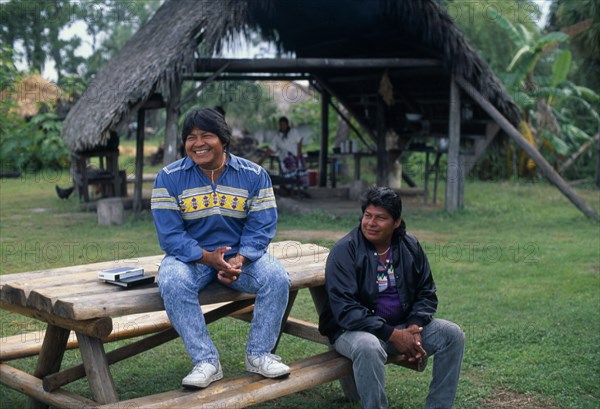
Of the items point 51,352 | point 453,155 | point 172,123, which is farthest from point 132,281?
point 453,155

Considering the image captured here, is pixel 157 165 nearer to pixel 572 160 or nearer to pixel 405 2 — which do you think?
pixel 572 160

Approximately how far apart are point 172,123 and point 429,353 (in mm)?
8904

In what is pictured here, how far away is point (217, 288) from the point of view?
430 cm

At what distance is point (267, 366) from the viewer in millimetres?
4180

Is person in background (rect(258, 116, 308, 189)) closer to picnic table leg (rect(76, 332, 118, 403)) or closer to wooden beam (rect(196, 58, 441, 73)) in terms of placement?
wooden beam (rect(196, 58, 441, 73))

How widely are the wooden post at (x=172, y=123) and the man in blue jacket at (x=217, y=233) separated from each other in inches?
321

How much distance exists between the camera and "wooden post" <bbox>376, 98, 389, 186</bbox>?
16203 mm

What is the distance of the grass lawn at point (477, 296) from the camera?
5203mm

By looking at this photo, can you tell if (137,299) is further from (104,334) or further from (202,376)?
(202,376)

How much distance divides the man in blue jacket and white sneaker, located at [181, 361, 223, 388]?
11 millimetres

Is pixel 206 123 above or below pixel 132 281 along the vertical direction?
above

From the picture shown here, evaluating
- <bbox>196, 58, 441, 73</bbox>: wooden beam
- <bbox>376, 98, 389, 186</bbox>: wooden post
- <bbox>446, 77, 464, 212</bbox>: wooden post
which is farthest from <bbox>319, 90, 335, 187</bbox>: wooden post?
<bbox>446, 77, 464, 212</bbox>: wooden post

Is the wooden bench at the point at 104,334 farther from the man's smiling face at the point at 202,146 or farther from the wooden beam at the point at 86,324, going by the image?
the man's smiling face at the point at 202,146

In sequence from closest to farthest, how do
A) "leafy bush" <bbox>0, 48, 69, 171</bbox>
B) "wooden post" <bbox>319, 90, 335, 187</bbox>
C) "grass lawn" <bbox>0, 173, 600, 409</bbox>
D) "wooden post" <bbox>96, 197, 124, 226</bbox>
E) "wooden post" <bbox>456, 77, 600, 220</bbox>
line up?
1. "grass lawn" <bbox>0, 173, 600, 409</bbox>
2. "wooden post" <bbox>96, 197, 124, 226</bbox>
3. "wooden post" <bbox>456, 77, 600, 220</bbox>
4. "wooden post" <bbox>319, 90, 335, 187</bbox>
5. "leafy bush" <bbox>0, 48, 69, 171</bbox>
